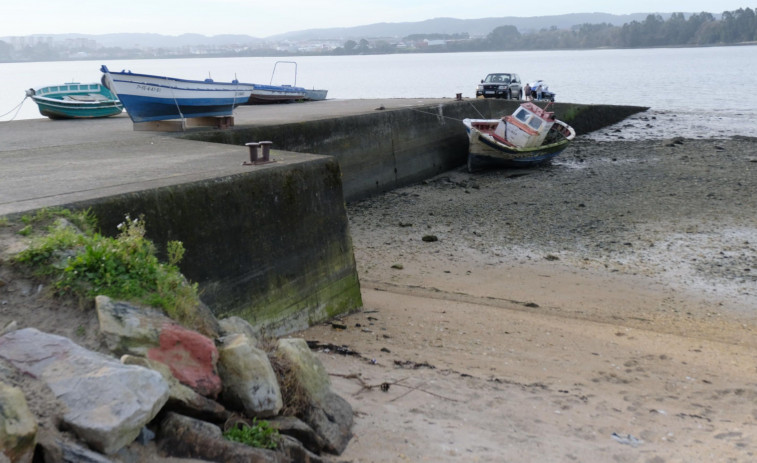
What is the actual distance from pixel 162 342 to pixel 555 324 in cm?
649

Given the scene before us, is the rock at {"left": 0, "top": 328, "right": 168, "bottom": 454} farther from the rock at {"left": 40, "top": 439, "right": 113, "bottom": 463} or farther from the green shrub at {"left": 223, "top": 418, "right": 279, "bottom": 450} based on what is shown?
the green shrub at {"left": 223, "top": 418, "right": 279, "bottom": 450}

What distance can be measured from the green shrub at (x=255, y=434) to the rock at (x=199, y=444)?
70mm

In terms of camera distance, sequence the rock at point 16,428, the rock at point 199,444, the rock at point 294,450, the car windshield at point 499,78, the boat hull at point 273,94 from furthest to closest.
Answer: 1. the car windshield at point 499,78
2. the boat hull at point 273,94
3. the rock at point 294,450
4. the rock at point 199,444
5. the rock at point 16,428

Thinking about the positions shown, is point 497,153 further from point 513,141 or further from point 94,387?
point 94,387

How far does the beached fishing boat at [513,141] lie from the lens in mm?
22453

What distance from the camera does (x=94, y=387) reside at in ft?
11.8

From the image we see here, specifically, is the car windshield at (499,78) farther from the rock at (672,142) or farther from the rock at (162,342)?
the rock at (162,342)

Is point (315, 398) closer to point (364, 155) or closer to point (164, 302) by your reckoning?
point (164, 302)

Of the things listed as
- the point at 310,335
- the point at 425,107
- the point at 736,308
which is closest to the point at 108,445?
the point at 310,335

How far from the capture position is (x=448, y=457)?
196 inches

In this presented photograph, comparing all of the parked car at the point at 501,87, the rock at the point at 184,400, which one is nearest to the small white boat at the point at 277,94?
the parked car at the point at 501,87

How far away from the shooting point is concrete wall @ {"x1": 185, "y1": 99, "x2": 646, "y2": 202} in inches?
643

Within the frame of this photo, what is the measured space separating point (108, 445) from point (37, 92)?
17.6 metres

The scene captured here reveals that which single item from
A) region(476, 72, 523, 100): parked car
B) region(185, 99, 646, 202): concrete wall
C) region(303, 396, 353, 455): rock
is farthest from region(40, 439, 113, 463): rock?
region(476, 72, 523, 100): parked car
